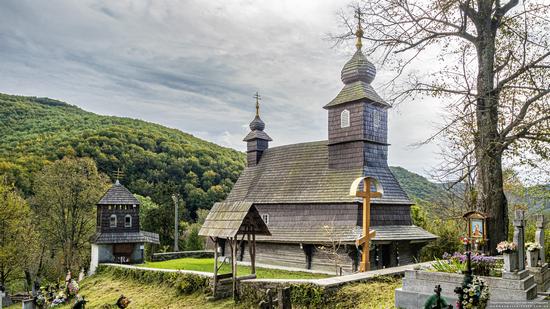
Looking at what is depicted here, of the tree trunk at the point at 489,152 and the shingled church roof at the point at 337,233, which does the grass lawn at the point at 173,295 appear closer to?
the tree trunk at the point at 489,152

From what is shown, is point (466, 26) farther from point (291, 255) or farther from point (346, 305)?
point (291, 255)

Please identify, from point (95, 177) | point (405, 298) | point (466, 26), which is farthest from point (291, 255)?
point (95, 177)

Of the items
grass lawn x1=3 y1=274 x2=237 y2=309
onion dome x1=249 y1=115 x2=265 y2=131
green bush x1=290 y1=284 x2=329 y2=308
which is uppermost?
onion dome x1=249 y1=115 x2=265 y2=131

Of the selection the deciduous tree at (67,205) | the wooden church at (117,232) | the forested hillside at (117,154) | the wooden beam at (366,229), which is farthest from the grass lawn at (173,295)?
the forested hillside at (117,154)

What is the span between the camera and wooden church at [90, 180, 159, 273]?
24.3 meters

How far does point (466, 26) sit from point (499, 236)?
510 cm

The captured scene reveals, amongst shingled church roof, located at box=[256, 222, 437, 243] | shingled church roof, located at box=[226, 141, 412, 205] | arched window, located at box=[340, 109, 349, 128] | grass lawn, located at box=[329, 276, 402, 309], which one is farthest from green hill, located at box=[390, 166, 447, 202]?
grass lawn, located at box=[329, 276, 402, 309]

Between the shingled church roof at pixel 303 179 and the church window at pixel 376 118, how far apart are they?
207cm

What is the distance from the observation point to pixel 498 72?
10.7 metres

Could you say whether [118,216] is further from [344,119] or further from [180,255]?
[344,119]

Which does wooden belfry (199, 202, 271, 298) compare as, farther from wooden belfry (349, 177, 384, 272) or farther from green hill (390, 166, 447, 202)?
green hill (390, 166, 447, 202)

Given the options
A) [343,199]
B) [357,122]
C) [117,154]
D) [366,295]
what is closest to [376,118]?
[357,122]

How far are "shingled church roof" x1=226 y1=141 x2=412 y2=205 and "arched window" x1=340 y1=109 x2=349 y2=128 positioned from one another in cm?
198

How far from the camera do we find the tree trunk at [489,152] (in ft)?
33.3
